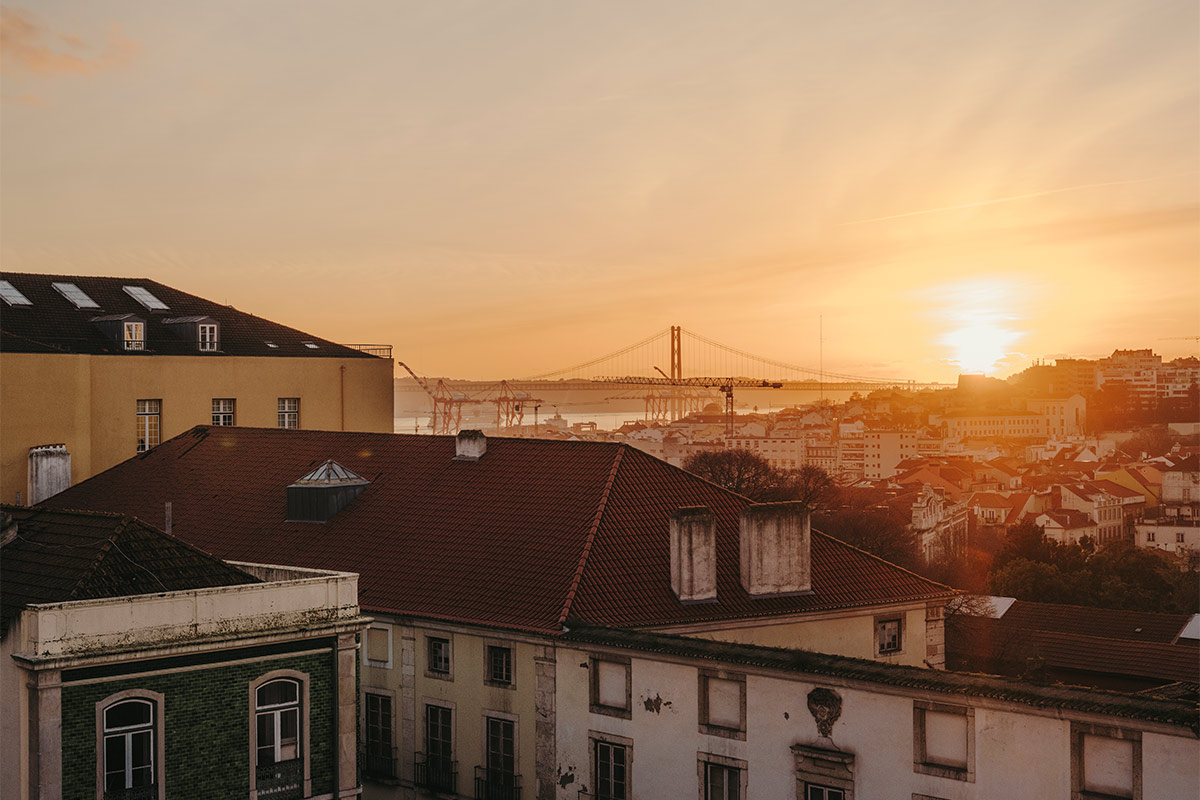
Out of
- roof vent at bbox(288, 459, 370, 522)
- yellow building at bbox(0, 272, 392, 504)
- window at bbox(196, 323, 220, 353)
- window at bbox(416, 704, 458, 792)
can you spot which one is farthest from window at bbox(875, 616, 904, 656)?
window at bbox(196, 323, 220, 353)

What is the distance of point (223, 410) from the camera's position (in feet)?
155

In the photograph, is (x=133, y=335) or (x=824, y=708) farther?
(x=133, y=335)

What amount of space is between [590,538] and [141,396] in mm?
23942

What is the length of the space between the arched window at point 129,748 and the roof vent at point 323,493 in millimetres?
13065

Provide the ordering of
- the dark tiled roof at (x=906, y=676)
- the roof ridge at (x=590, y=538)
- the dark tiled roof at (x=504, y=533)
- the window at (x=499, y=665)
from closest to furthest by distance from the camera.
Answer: the dark tiled roof at (x=906, y=676) → the roof ridge at (x=590, y=538) → the window at (x=499, y=665) → the dark tiled roof at (x=504, y=533)

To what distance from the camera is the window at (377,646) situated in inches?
1055

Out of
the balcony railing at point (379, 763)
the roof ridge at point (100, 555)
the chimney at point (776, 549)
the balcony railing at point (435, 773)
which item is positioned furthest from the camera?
the chimney at point (776, 549)

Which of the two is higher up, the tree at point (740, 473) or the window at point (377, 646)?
the tree at point (740, 473)

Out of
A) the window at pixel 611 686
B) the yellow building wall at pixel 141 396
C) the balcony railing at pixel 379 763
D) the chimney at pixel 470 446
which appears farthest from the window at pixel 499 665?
the yellow building wall at pixel 141 396

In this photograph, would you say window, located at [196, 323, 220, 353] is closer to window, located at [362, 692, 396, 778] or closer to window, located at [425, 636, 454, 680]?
window, located at [362, 692, 396, 778]

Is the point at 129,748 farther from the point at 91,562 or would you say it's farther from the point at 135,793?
the point at 91,562

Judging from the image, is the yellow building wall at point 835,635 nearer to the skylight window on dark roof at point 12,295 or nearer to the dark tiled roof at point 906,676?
the dark tiled roof at point 906,676

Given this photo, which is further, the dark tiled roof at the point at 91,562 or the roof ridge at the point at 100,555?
the dark tiled roof at the point at 91,562

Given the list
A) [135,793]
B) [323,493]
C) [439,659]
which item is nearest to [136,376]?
[323,493]
